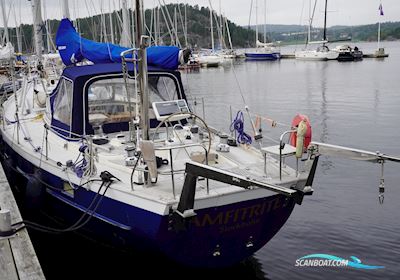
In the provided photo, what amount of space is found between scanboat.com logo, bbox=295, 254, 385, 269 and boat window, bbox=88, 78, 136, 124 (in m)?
4.22

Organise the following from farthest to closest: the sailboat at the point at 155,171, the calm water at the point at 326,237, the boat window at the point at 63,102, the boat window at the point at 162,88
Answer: the boat window at the point at 162,88, the boat window at the point at 63,102, the calm water at the point at 326,237, the sailboat at the point at 155,171

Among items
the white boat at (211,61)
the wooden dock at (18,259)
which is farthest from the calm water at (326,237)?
the white boat at (211,61)

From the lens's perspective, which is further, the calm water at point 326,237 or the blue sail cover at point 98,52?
the blue sail cover at point 98,52

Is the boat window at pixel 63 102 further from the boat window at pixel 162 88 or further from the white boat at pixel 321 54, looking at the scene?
the white boat at pixel 321 54

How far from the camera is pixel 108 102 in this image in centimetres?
873

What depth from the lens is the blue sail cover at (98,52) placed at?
28.5 ft

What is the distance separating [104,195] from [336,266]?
4311 mm

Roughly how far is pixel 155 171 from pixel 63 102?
11.8ft

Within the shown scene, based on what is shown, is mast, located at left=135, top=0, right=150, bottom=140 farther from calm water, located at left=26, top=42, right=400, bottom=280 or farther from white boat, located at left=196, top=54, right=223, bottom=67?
white boat, located at left=196, top=54, right=223, bottom=67

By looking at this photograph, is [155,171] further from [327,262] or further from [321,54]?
[321,54]

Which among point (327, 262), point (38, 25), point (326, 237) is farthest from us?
point (38, 25)

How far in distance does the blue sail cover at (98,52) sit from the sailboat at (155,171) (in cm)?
3

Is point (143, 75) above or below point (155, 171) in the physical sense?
above

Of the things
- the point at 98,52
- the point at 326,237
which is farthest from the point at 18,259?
the point at 326,237
